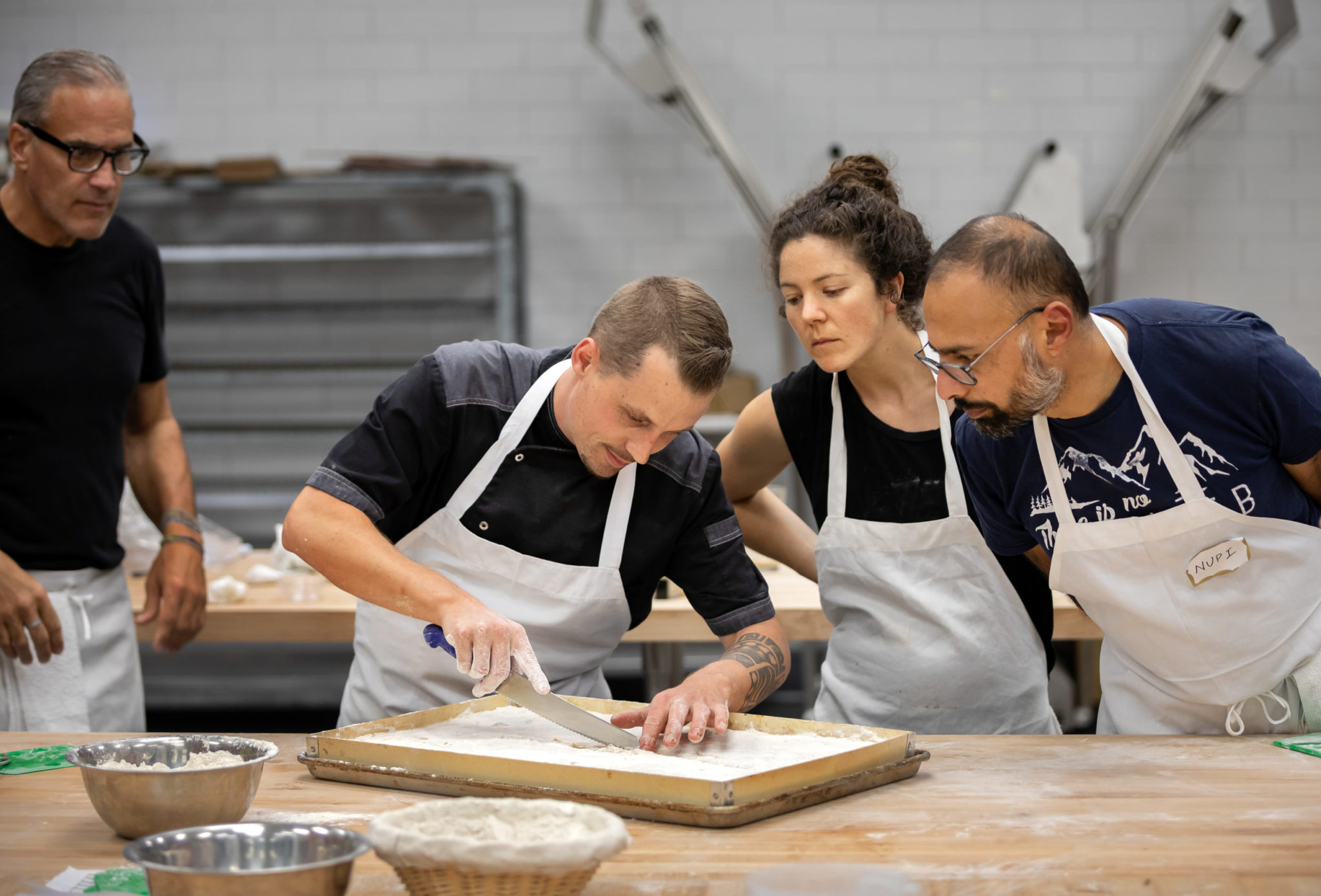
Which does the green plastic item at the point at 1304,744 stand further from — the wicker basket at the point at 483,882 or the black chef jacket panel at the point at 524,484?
the wicker basket at the point at 483,882

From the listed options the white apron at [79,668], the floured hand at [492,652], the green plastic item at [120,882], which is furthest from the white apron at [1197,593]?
the white apron at [79,668]

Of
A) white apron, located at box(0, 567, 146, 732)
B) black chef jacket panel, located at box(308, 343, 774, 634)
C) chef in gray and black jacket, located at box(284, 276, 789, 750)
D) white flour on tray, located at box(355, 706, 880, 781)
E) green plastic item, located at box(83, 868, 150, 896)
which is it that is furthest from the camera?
white apron, located at box(0, 567, 146, 732)

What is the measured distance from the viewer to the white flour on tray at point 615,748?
4.78ft

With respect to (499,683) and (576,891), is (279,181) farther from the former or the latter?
(576,891)

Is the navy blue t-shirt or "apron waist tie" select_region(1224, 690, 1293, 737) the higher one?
the navy blue t-shirt

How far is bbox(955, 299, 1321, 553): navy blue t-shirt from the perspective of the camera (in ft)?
5.41

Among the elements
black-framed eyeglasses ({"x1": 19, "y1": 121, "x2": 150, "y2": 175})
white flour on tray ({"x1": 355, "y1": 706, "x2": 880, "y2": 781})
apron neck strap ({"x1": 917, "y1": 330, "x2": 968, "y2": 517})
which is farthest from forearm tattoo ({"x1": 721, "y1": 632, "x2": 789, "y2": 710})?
black-framed eyeglasses ({"x1": 19, "y1": 121, "x2": 150, "y2": 175})

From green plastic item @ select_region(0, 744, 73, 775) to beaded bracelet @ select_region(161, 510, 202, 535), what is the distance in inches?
38.1

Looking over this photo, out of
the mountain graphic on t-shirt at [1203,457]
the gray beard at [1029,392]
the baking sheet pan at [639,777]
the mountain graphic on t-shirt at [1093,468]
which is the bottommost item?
the baking sheet pan at [639,777]

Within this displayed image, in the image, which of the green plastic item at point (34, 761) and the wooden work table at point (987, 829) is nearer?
the wooden work table at point (987, 829)

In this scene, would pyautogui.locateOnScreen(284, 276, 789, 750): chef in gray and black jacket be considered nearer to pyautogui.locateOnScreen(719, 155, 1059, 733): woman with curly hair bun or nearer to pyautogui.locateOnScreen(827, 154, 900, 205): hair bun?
pyautogui.locateOnScreen(719, 155, 1059, 733): woman with curly hair bun

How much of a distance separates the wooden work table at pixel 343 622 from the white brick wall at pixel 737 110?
2.57 m

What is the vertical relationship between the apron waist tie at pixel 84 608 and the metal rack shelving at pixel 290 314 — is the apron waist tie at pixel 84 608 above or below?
below

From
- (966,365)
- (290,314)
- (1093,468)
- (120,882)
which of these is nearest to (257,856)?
(120,882)
